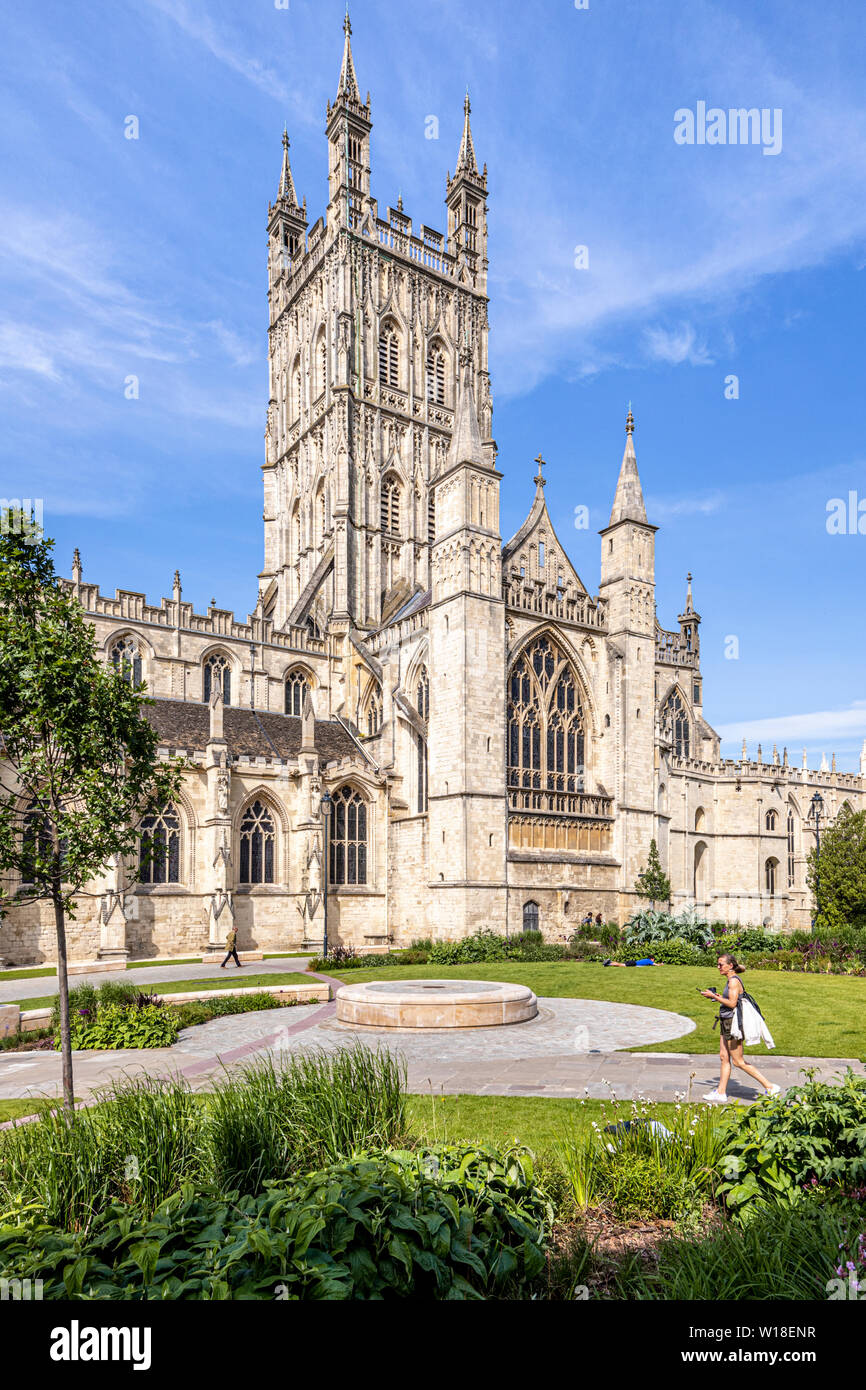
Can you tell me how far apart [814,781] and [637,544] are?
28680 millimetres

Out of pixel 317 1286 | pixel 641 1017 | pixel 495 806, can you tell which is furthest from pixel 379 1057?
pixel 495 806

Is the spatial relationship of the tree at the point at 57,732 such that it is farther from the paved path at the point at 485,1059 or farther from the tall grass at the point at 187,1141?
the tall grass at the point at 187,1141

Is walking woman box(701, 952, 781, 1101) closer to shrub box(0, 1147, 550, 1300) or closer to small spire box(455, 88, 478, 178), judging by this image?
shrub box(0, 1147, 550, 1300)

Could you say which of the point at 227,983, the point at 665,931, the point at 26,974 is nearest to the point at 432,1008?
the point at 227,983

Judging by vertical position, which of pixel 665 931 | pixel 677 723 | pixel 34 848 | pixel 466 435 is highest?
pixel 466 435

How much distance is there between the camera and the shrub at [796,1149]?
5578 mm

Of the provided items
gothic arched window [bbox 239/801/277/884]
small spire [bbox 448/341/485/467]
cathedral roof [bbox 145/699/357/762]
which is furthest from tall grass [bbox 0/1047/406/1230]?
small spire [bbox 448/341/485/467]

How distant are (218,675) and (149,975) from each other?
61.7 feet

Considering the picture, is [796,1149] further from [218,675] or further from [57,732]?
[218,675]

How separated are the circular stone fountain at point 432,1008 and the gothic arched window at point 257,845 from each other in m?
17.6

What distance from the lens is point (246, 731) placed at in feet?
115

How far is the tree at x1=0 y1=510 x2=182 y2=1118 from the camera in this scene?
29.5ft

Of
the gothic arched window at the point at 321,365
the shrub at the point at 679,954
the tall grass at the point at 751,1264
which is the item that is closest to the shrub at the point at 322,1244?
the tall grass at the point at 751,1264
